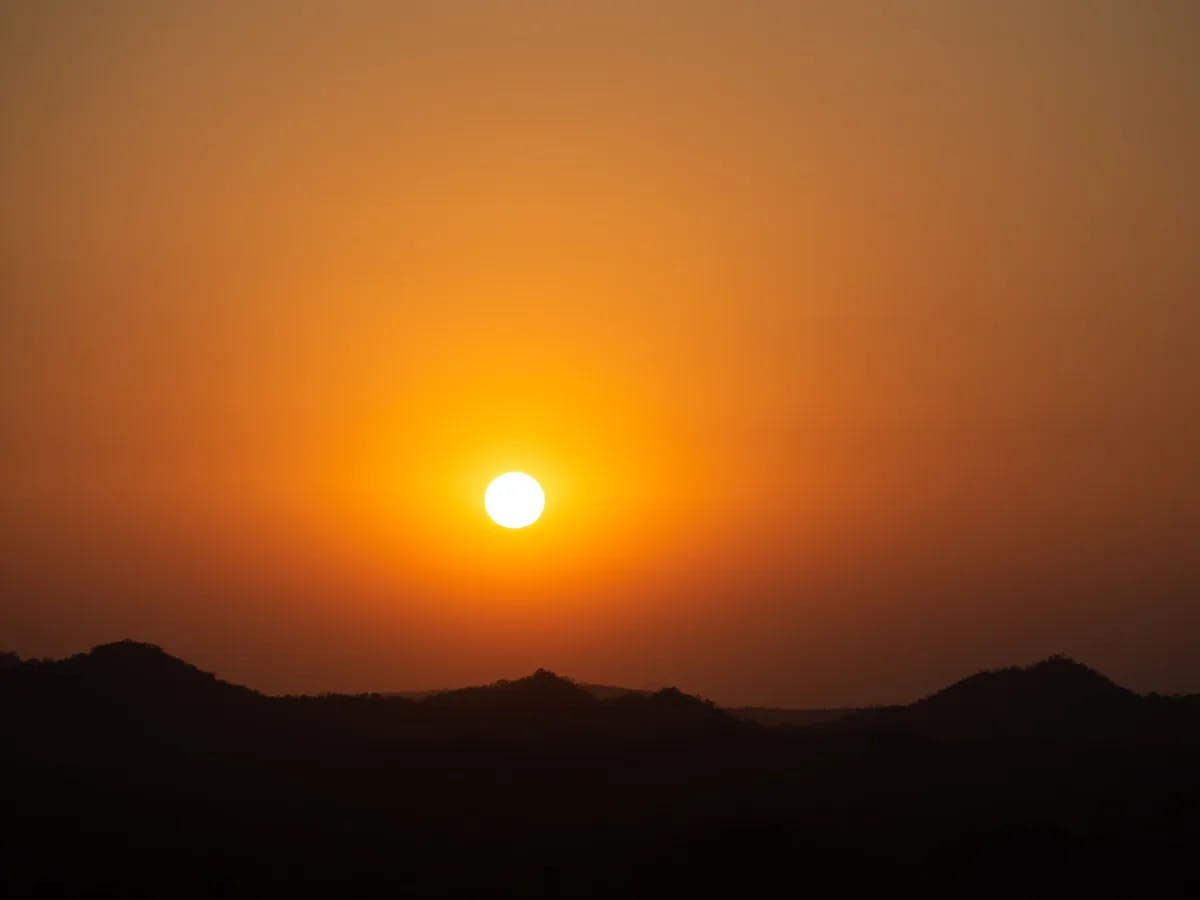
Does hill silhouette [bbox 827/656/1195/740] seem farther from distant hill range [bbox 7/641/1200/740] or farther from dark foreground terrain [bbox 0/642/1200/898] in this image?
dark foreground terrain [bbox 0/642/1200/898]

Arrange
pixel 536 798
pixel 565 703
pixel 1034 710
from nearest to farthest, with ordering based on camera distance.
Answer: pixel 536 798, pixel 565 703, pixel 1034 710

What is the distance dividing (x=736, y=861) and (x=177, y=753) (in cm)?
2423

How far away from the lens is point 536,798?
55.0 metres

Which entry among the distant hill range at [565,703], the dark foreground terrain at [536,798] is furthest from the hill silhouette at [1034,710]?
the dark foreground terrain at [536,798]

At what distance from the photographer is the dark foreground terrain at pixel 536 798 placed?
159 feet

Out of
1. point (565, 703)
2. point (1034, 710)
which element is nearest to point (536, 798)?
point (565, 703)

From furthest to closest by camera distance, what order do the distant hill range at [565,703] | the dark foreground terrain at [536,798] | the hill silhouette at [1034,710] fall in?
the hill silhouette at [1034,710], the distant hill range at [565,703], the dark foreground terrain at [536,798]

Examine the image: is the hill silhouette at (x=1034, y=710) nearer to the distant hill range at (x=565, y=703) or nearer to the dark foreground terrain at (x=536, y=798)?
the distant hill range at (x=565, y=703)

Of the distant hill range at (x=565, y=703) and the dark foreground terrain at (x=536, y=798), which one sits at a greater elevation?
the distant hill range at (x=565, y=703)

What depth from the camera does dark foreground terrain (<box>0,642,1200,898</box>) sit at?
48.5m

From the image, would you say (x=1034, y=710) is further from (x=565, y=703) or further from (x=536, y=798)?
(x=536, y=798)

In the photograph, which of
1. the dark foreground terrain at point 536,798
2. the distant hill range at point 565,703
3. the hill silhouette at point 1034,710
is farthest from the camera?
the hill silhouette at point 1034,710

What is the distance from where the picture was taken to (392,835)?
5162cm

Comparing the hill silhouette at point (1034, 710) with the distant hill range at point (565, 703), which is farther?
the hill silhouette at point (1034, 710)
